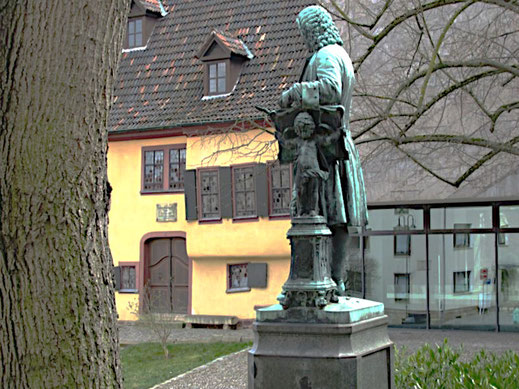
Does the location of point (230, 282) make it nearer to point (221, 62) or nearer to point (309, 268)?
point (221, 62)

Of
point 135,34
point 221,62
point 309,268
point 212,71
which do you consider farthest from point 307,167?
point 135,34

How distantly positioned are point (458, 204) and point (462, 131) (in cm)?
320

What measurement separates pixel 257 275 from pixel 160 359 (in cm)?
423

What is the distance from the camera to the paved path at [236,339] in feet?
47.3

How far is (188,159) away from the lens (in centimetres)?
2284

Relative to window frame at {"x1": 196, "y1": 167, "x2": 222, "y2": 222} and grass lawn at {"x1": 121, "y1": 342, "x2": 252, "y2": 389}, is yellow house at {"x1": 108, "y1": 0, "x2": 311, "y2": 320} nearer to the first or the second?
window frame at {"x1": 196, "y1": 167, "x2": 222, "y2": 222}

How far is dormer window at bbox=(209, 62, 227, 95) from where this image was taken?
22.9m

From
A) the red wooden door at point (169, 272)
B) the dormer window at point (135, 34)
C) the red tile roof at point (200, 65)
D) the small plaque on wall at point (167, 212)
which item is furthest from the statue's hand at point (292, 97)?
the dormer window at point (135, 34)

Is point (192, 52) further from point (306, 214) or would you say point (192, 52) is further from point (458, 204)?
point (306, 214)

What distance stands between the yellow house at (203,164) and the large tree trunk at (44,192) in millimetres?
16153

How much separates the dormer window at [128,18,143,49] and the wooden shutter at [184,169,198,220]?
503 cm

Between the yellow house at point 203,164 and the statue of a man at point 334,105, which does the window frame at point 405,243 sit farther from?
the statue of a man at point 334,105

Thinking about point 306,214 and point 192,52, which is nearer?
point 306,214

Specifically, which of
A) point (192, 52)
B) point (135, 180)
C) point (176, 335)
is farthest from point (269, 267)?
point (192, 52)
